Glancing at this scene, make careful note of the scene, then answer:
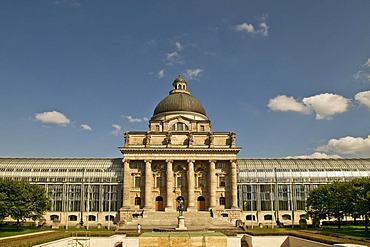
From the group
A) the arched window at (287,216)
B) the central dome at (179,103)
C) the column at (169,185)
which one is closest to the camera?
the column at (169,185)

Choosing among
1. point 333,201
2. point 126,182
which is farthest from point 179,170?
point 333,201

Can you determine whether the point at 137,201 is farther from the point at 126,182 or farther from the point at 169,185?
the point at 169,185

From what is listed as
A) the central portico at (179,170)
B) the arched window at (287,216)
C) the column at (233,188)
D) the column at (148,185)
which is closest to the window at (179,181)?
the central portico at (179,170)

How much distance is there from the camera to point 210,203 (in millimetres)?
81938

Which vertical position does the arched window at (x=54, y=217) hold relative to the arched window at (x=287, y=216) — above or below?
above

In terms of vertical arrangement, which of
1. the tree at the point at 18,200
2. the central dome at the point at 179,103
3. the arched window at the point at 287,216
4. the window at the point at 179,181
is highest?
the central dome at the point at 179,103

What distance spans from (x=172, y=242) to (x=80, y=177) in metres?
59.5

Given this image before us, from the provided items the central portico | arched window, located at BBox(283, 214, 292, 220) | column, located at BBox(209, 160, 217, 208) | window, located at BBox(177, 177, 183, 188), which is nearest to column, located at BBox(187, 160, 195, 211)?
the central portico

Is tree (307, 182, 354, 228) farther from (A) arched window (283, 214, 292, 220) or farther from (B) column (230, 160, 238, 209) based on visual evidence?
(B) column (230, 160, 238, 209)

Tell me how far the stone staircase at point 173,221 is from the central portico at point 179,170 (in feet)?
14.2

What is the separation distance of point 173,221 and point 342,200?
1250 inches

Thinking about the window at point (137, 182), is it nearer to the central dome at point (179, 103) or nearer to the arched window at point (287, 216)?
the central dome at point (179, 103)

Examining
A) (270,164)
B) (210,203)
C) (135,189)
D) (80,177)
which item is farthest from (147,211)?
(270,164)

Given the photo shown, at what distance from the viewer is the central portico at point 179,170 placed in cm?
8262
